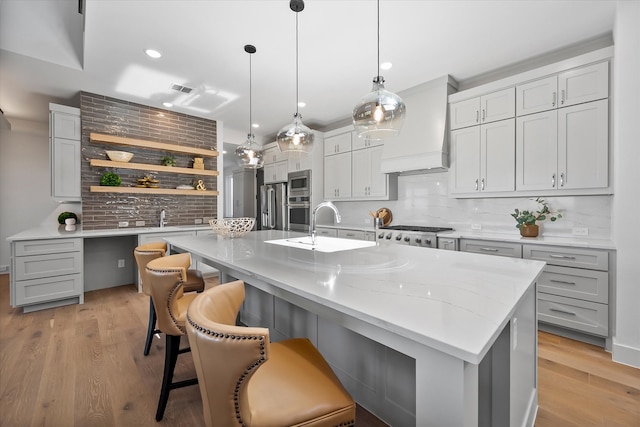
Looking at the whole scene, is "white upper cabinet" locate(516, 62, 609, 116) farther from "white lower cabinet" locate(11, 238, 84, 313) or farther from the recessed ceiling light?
"white lower cabinet" locate(11, 238, 84, 313)

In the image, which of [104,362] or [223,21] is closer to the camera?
[104,362]

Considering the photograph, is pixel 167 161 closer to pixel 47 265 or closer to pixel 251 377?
pixel 47 265

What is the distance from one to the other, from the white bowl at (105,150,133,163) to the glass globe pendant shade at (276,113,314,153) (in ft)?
9.21

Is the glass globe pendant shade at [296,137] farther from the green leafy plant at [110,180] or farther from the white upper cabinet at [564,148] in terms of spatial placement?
the green leafy plant at [110,180]

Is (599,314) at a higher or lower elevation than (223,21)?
lower

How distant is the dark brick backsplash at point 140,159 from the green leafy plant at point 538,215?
4.58 m

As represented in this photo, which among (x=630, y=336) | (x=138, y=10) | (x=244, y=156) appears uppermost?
(x=138, y=10)

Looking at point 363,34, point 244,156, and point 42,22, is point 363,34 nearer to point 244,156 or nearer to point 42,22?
point 244,156

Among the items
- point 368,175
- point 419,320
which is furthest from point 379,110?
point 368,175

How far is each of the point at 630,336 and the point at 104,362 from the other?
397cm

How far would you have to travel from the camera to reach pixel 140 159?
4.43 m

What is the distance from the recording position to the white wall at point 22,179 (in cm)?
511

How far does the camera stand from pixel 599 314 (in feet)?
7.78

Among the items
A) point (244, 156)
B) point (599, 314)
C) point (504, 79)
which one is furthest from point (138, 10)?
point (599, 314)
